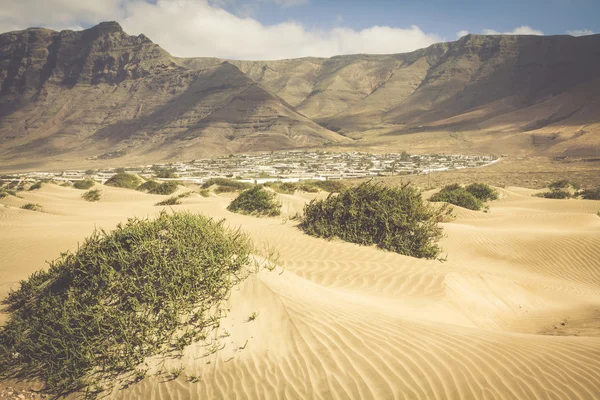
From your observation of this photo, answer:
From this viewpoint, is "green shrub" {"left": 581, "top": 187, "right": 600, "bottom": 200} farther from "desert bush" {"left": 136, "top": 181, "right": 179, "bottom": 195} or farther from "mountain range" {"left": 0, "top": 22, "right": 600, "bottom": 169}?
"mountain range" {"left": 0, "top": 22, "right": 600, "bottom": 169}

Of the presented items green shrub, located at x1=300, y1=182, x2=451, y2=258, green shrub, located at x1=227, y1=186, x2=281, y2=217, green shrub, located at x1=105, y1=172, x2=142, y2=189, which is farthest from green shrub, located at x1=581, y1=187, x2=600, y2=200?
green shrub, located at x1=105, y1=172, x2=142, y2=189

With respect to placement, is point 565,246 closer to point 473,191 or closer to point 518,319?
point 518,319

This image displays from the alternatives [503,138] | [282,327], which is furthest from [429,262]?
[503,138]

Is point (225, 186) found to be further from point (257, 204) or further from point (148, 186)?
point (257, 204)

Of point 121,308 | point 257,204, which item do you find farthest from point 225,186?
point 121,308

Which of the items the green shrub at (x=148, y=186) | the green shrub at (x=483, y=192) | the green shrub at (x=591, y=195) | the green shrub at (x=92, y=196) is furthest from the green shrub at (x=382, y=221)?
the green shrub at (x=148, y=186)

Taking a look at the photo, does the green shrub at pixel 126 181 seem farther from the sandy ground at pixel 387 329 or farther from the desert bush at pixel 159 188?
the sandy ground at pixel 387 329

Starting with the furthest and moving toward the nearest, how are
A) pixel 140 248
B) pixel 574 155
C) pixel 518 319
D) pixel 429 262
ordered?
pixel 574 155 → pixel 429 262 → pixel 518 319 → pixel 140 248
